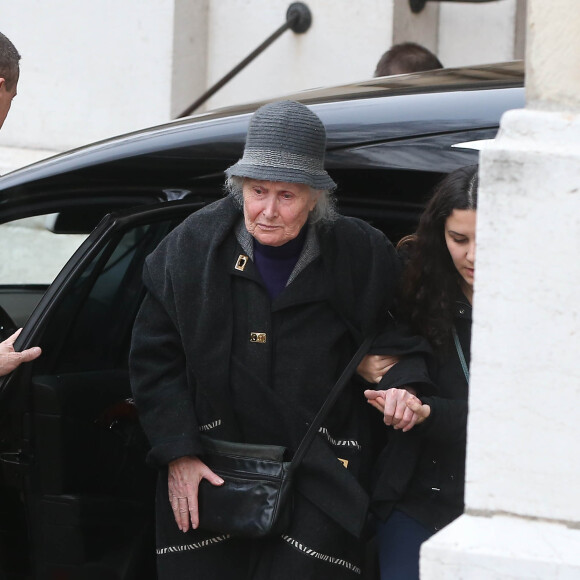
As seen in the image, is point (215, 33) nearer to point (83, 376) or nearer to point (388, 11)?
point (388, 11)

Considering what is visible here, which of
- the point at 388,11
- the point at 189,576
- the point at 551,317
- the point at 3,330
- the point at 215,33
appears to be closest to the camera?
the point at 551,317

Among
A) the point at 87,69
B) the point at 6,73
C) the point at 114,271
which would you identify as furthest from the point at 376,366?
the point at 87,69

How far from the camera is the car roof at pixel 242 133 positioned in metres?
3.37

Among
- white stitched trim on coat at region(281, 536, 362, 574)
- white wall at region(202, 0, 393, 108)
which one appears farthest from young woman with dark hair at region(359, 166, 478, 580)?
white wall at region(202, 0, 393, 108)

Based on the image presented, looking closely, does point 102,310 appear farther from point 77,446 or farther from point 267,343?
point 267,343

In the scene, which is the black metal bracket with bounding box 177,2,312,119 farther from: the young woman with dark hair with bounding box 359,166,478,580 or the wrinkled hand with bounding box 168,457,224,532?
the wrinkled hand with bounding box 168,457,224,532

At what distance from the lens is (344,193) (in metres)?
3.32

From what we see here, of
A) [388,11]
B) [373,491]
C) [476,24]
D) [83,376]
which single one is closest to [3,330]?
[83,376]

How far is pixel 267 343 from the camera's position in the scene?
2695 millimetres

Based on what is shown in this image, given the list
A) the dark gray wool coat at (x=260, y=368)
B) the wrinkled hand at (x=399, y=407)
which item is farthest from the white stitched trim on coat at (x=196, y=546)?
the wrinkled hand at (x=399, y=407)

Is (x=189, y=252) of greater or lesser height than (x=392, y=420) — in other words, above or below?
above

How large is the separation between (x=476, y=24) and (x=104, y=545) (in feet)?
15.6

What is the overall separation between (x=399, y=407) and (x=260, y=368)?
0.33 m

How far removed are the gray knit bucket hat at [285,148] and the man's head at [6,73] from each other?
1.08 m
